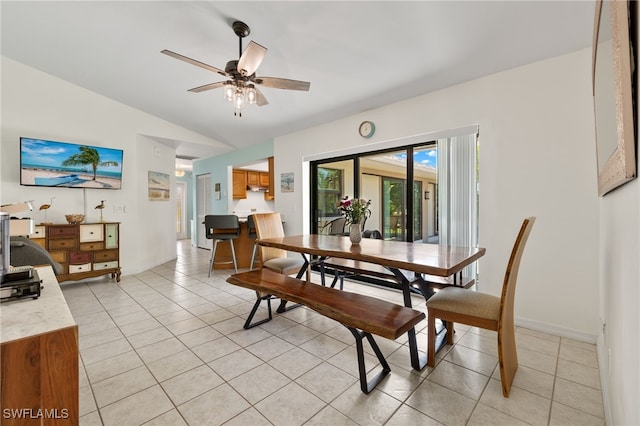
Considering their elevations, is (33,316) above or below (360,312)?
above

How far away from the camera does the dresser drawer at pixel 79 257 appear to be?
383cm

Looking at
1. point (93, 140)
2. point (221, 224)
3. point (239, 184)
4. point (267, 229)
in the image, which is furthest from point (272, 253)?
point (239, 184)

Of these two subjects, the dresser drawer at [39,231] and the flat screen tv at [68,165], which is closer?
the dresser drawer at [39,231]

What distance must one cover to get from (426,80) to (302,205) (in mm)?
2782

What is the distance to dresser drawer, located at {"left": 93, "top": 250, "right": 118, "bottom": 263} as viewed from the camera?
13.3 feet

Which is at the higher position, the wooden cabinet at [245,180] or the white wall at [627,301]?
the wooden cabinet at [245,180]

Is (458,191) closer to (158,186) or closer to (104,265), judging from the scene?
(104,265)

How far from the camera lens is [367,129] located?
12.7 ft

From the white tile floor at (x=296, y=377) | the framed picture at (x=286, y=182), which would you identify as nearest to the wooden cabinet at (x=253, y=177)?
the framed picture at (x=286, y=182)

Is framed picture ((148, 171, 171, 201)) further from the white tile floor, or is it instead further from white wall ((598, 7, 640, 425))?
white wall ((598, 7, 640, 425))

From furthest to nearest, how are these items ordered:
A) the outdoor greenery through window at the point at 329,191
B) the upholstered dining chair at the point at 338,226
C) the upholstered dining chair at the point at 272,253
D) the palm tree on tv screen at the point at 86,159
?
the outdoor greenery through window at the point at 329,191 < the upholstered dining chair at the point at 338,226 < the palm tree on tv screen at the point at 86,159 < the upholstered dining chair at the point at 272,253

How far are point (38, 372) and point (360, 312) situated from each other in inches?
58.3

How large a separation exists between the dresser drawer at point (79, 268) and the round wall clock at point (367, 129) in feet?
14.6

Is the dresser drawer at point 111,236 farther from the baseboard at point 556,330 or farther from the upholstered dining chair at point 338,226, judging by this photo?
the baseboard at point 556,330
